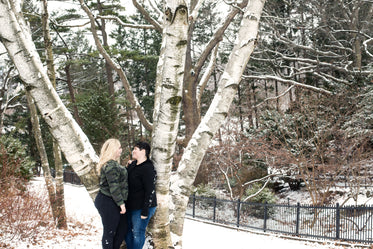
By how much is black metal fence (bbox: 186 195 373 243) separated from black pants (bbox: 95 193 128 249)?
8.38 metres

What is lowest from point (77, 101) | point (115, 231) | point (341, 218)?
point (341, 218)

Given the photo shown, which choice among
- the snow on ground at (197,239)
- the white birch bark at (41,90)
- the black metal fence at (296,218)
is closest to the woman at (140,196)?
the white birch bark at (41,90)

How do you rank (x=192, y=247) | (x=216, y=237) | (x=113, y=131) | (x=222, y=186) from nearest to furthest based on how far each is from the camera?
(x=192, y=247), (x=216, y=237), (x=222, y=186), (x=113, y=131)

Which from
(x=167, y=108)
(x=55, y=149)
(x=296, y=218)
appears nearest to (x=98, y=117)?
(x=55, y=149)

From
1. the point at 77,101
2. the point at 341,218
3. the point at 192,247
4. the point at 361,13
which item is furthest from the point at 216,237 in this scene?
the point at 361,13

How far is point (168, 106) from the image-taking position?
2615 mm

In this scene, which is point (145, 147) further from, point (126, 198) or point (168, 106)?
point (168, 106)

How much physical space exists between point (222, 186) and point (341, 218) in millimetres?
8610

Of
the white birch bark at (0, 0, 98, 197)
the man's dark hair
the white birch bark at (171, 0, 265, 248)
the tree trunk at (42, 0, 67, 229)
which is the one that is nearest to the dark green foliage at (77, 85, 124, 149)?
the tree trunk at (42, 0, 67, 229)

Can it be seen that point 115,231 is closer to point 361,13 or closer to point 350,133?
point 350,133

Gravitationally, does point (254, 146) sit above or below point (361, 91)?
below

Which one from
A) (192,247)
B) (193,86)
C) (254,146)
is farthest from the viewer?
(254,146)

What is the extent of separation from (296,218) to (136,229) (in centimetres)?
933

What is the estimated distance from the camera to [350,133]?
12742 millimetres
